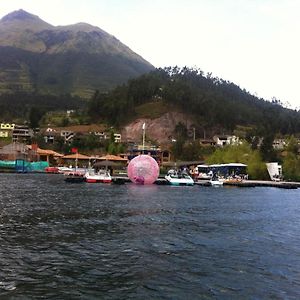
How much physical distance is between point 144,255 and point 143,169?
158ft

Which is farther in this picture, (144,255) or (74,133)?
(74,133)

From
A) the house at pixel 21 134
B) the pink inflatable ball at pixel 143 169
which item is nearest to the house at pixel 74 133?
the house at pixel 21 134

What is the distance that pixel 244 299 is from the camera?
45.8ft

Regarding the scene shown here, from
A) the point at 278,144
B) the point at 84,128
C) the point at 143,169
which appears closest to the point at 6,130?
the point at 84,128

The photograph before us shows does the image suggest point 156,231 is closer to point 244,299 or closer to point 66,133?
point 244,299

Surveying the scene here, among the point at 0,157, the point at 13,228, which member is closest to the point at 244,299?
the point at 13,228

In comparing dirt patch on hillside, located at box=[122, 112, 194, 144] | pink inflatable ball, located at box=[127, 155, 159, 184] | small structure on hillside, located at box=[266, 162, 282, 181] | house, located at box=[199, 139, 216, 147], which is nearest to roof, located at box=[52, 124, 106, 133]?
dirt patch on hillside, located at box=[122, 112, 194, 144]

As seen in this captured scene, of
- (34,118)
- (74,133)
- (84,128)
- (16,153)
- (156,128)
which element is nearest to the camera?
(16,153)

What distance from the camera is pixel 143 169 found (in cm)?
6775

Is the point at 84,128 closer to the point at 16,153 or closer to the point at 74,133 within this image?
the point at 74,133

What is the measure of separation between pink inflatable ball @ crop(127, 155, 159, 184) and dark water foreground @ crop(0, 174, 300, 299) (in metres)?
29.7

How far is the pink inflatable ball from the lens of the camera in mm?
65312

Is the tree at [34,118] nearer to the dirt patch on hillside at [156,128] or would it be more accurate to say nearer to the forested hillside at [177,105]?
the forested hillside at [177,105]

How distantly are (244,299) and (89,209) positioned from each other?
79.4 ft
